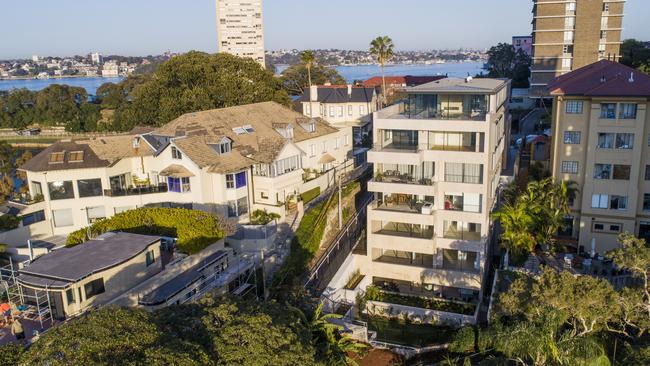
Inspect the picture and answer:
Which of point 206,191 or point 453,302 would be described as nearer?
point 453,302

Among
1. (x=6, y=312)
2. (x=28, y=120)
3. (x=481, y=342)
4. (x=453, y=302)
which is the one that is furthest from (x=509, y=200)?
(x=28, y=120)

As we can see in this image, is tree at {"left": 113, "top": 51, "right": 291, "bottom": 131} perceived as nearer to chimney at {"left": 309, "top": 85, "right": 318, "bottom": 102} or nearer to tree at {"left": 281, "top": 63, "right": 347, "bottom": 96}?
chimney at {"left": 309, "top": 85, "right": 318, "bottom": 102}

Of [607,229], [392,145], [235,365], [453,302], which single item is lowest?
[453,302]

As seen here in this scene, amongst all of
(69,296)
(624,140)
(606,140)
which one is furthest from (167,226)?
(624,140)

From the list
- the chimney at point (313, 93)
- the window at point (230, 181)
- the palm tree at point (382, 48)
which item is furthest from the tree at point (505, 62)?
the window at point (230, 181)

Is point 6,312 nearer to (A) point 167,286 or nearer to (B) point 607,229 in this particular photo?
(A) point 167,286

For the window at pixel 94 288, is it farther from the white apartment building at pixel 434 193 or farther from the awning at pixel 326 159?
the awning at pixel 326 159
